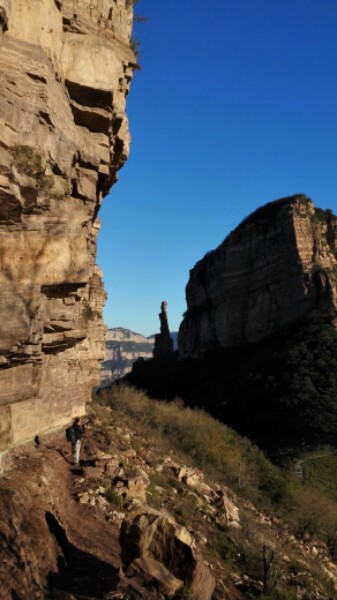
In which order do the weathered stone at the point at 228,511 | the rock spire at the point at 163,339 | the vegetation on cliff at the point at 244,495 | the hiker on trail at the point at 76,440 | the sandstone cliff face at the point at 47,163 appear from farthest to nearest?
the rock spire at the point at 163,339, the weathered stone at the point at 228,511, the vegetation on cliff at the point at 244,495, the hiker on trail at the point at 76,440, the sandstone cliff face at the point at 47,163

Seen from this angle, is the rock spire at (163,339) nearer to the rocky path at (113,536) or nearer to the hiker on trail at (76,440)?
the rocky path at (113,536)

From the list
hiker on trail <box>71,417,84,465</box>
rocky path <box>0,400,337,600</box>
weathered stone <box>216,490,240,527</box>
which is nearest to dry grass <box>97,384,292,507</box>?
weathered stone <box>216,490,240,527</box>

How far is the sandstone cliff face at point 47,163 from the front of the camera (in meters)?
7.66

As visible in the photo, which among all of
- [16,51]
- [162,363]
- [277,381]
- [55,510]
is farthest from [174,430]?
[162,363]

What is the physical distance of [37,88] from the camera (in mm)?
8156

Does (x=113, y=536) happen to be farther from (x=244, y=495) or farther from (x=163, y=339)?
(x=163, y=339)

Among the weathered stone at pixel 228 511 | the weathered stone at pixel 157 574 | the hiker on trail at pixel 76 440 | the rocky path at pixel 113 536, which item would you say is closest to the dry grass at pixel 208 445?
the weathered stone at pixel 228 511

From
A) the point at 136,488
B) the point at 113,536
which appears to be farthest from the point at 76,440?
the point at 113,536

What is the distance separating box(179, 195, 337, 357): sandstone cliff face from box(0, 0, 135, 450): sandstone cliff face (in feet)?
169

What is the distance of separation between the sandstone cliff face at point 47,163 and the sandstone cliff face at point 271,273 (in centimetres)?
5160

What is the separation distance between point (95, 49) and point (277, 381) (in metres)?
47.7

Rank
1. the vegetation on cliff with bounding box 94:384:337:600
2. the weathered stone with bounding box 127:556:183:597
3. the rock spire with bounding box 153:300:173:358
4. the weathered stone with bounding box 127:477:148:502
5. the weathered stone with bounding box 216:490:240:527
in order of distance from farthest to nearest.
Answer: the rock spire with bounding box 153:300:173:358, the weathered stone with bounding box 216:490:240:527, the vegetation on cliff with bounding box 94:384:337:600, the weathered stone with bounding box 127:477:148:502, the weathered stone with bounding box 127:556:183:597

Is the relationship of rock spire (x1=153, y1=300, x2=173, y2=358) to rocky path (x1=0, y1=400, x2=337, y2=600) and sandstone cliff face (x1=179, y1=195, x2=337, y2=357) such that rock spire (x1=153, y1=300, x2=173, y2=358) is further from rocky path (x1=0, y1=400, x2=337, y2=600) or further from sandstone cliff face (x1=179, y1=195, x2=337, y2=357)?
rocky path (x1=0, y1=400, x2=337, y2=600)

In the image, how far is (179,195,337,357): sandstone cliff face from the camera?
6069cm
